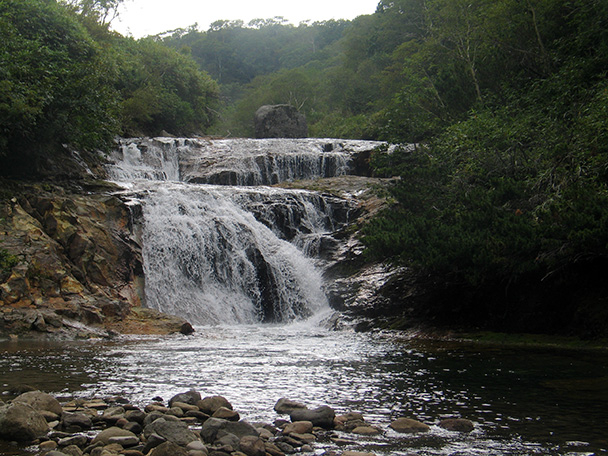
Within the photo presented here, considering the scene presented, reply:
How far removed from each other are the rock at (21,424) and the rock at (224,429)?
4.45 ft

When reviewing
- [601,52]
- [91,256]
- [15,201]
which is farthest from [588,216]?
[15,201]

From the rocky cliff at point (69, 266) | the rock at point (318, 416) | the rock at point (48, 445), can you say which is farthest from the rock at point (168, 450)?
the rocky cliff at point (69, 266)

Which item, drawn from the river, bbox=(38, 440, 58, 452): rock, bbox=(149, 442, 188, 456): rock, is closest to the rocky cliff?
the river

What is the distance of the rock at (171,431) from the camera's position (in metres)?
4.17

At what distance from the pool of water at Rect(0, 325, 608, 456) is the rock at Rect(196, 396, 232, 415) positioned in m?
0.27

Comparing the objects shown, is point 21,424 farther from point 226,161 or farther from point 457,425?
point 226,161

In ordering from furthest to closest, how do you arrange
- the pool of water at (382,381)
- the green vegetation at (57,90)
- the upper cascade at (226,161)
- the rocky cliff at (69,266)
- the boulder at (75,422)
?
1. the upper cascade at (226,161)
2. the green vegetation at (57,90)
3. the rocky cliff at (69,266)
4. the pool of water at (382,381)
5. the boulder at (75,422)

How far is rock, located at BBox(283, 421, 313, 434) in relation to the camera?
4.70 m

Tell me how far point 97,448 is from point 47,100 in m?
14.9

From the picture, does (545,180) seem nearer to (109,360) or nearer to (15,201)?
(109,360)

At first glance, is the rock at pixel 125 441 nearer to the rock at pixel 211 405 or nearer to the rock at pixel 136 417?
the rock at pixel 136 417

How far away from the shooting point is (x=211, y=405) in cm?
533

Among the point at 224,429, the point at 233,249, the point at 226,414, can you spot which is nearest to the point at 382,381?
Result: the point at 226,414

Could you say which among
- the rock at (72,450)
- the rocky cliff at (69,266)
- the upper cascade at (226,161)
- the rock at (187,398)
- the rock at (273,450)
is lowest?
the rock at (273,450)
